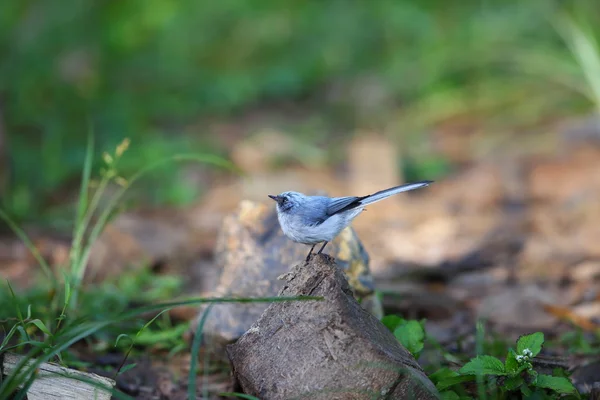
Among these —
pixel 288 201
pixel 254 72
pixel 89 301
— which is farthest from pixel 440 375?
pixel 254 72

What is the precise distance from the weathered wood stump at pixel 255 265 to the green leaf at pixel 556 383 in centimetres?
99

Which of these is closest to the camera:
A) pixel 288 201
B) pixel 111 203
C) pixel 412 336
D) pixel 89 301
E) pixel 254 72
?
pixel 412 336

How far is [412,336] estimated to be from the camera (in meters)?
2.88

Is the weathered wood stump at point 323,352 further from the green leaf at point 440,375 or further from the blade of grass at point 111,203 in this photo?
the blade of grass at point 111,203

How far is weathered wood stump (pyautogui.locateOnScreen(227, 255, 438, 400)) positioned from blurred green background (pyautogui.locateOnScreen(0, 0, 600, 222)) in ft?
13.2

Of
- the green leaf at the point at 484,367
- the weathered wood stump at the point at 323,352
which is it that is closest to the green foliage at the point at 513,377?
the green leaf at the point at 484,367

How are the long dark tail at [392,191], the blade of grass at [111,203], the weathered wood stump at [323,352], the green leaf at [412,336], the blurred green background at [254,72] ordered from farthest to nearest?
the blurred green background at [254,72] → the blade of grass at [111,203] → the green leaf at [412,336] → the long dark tail at [392,191] → the weathered wood stump at [323,352]

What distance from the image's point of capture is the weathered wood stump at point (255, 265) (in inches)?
134

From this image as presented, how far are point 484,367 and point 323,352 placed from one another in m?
0.57

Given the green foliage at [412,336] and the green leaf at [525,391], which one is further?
the green foliage at [412,336]

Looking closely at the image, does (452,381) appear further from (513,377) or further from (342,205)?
(342,205)

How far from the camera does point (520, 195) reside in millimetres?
6684

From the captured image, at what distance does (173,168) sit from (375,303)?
15.0 ft

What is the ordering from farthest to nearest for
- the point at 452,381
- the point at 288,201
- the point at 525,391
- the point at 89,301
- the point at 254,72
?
the point at 254,72
the point at 89,301
the point at 288,201
the point at 452,381
the point at 525,391
